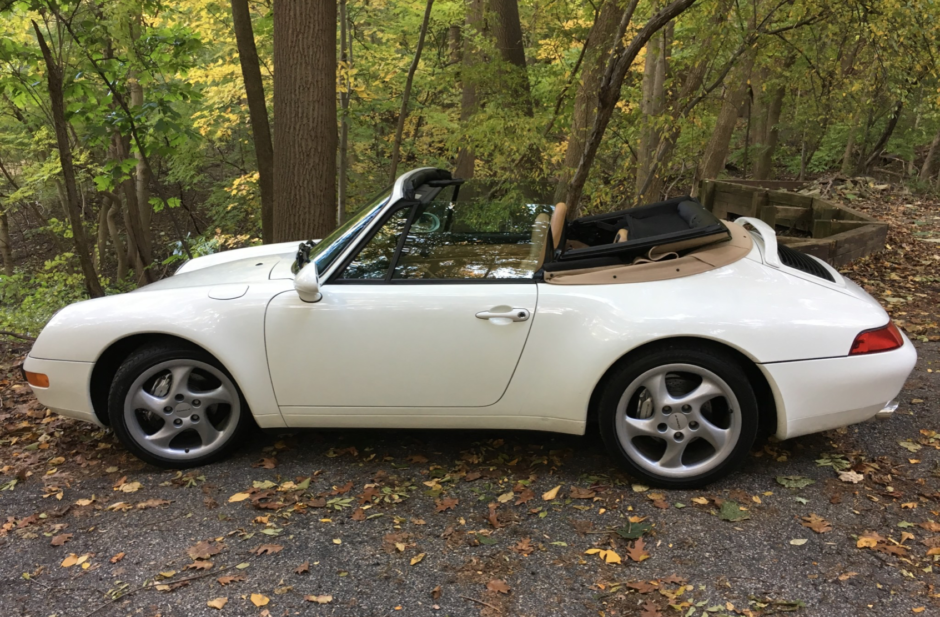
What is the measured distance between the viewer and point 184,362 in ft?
10.9

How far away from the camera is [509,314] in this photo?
3014mm

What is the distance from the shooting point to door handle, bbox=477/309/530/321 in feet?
9.88

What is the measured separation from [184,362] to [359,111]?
856 centimetres

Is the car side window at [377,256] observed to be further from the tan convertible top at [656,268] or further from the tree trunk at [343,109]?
the tree trunk at [343,109]

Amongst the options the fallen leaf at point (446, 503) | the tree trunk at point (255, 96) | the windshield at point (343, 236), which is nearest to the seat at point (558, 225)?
the windshield at point (343, 236)

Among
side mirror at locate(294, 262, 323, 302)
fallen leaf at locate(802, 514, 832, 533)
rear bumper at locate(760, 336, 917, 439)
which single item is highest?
side mirror at locate(294, 262, 323, 302)

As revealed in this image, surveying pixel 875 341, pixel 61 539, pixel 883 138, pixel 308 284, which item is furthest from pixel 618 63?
pixel 883 138

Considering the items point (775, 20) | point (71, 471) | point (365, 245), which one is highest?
point (775, 20)

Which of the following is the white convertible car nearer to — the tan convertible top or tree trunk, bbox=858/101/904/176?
the tan convertible top

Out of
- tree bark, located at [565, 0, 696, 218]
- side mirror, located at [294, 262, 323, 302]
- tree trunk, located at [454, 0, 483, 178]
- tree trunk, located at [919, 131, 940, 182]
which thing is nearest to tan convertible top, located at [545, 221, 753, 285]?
side mirror, located at [294, 262, 323, 302]

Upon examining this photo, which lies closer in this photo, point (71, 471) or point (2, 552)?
point (2, 552)

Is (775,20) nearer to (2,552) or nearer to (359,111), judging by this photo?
(359,111)

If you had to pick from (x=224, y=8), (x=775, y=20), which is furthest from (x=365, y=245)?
(x=224, y=8)

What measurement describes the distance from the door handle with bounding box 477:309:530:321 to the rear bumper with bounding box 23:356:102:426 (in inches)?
82.9
